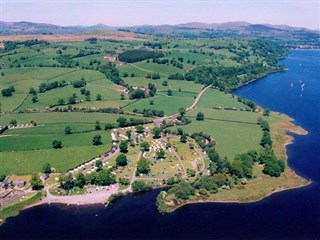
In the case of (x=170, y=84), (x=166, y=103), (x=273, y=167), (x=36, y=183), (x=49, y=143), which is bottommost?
(x=170, y=84)

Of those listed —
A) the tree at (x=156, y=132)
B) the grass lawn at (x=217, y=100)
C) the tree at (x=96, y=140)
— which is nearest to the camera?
the tree at (x=96, y=140)

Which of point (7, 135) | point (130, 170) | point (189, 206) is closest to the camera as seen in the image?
point (189, 206)

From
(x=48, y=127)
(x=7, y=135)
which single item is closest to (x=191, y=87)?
(x=48, y=127)

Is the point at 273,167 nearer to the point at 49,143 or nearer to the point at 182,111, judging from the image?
the point at 182,111

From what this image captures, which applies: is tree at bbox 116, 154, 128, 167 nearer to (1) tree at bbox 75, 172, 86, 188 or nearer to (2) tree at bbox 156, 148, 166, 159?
(2) tree at bbox 156, 148, 166, 159

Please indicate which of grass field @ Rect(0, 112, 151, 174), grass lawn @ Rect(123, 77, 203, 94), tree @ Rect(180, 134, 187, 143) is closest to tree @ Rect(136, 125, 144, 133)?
grass field @ Rect(0, 112, 151, 174)

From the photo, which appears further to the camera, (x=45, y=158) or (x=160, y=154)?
(x=160, y=154)

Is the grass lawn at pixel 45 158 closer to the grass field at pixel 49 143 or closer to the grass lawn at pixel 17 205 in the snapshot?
the grass field at pixel 49 143

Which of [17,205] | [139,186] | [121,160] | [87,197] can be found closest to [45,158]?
[121,160]

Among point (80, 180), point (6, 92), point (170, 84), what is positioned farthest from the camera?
point (170, 84)

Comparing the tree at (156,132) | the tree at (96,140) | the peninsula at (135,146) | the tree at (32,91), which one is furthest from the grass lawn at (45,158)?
the tree at (32,91)

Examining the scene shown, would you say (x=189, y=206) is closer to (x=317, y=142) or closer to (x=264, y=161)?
(x=264, y=161)
